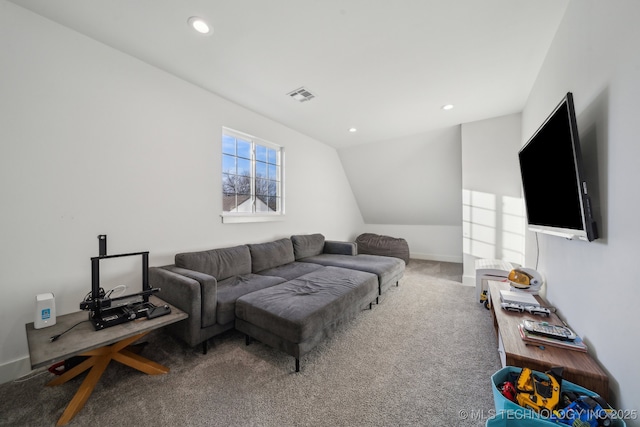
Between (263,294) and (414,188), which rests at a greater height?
(414,188)

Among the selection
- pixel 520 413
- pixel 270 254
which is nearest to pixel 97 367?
pixel 270 254

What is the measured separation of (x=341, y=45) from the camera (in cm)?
205

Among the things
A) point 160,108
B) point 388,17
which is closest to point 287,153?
point 160,108

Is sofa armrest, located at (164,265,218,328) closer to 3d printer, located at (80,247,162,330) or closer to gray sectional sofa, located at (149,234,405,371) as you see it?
gray sectional sofa, located at (149,234,405,371)

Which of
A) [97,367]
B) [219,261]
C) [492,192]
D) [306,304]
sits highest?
[492,192]

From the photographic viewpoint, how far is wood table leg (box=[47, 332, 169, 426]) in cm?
148

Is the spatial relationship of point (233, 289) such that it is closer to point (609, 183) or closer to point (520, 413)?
point (520, 413)

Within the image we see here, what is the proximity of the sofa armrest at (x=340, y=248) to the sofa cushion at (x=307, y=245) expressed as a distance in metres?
0.10

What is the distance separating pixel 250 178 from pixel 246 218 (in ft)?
2.04

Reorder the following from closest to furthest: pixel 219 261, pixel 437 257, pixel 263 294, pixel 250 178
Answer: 1. pixel 263 294
2. pixel 219 261
3. pixel 250 178
4. pixel 437 257

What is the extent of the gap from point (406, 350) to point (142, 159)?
306cm

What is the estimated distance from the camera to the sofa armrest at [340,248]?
4109 millimetres

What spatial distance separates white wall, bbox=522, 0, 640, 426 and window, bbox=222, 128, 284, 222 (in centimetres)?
325

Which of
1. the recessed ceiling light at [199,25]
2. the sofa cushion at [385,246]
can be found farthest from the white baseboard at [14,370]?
the sofa cushion at [385,246]
